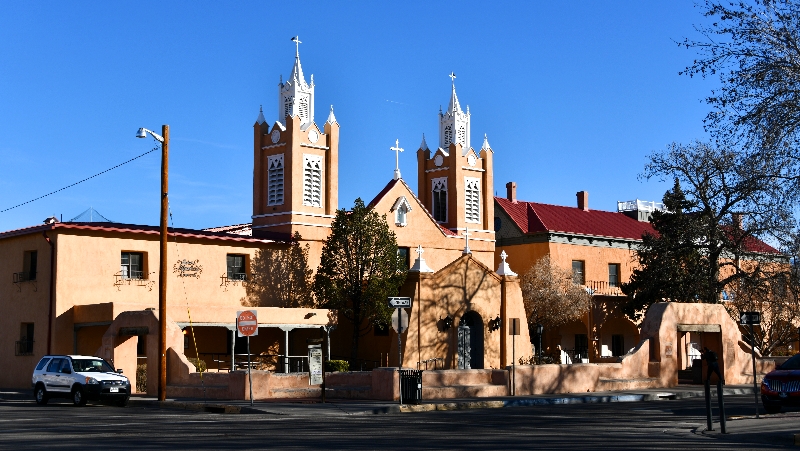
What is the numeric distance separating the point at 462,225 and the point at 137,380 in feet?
78.7

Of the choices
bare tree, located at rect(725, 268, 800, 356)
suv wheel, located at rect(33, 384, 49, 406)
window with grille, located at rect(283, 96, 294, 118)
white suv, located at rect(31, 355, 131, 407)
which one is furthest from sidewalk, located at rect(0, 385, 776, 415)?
window with grille, located at rect(283, 96, 294, 118)

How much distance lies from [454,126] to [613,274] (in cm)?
1398

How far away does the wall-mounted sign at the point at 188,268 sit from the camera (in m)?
39.4

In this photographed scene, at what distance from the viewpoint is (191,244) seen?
3991 cm

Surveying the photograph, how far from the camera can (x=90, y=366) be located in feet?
93.5

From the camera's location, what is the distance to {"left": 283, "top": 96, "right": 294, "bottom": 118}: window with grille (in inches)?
1858

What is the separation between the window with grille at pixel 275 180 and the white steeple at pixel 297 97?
2.11m

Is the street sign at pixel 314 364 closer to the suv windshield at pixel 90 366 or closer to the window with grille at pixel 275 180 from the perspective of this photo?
the suv windshield at pixel 90 366

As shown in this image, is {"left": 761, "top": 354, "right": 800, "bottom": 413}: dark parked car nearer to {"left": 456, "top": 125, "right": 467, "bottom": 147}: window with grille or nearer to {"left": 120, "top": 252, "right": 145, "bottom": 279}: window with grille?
{"left": 120, "top": 252, "right": 145, "bottom": 279}: window with grille

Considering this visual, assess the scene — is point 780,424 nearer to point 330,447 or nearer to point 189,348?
point 330,447

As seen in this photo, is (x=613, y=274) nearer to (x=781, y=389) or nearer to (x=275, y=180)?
(x=275, y=180)

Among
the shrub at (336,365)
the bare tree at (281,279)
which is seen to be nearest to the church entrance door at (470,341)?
the shrub at (336,365)

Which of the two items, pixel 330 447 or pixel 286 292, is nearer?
pixel 330 447

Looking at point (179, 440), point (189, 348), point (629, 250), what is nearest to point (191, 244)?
point (189, 348)
